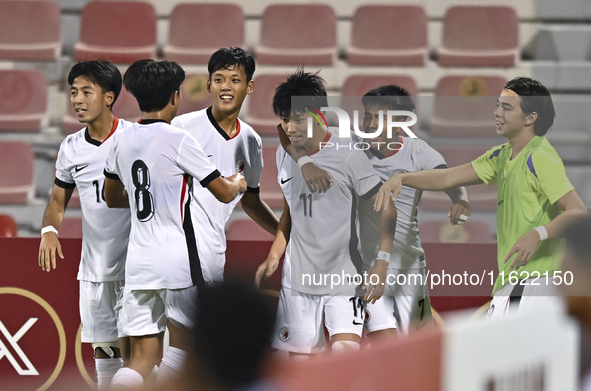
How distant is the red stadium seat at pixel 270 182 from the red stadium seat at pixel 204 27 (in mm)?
2312

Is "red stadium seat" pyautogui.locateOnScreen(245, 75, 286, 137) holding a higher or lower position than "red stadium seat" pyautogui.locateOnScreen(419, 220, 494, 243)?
higher

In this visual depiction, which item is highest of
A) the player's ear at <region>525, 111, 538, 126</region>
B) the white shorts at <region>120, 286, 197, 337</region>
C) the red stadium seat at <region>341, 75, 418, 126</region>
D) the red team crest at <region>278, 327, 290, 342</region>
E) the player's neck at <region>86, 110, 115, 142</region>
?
the red stadium seat at <region>341, 75, 418, 126</region>

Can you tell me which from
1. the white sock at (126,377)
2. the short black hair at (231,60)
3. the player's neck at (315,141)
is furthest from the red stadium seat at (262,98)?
the white sock at (126,377)

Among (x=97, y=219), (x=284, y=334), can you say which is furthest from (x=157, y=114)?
(x=284, y=334)

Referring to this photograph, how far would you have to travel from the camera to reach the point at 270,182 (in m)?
3.95

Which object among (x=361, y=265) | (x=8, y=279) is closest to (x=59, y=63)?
(x=8, y=279)

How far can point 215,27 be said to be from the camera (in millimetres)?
6105

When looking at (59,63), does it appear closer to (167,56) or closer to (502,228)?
(167,56)

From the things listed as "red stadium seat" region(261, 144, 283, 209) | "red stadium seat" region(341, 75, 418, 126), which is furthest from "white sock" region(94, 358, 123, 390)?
"red stadium seat" region(341, 75, 418, 126)

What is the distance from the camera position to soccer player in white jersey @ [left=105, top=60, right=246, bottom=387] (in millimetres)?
3232

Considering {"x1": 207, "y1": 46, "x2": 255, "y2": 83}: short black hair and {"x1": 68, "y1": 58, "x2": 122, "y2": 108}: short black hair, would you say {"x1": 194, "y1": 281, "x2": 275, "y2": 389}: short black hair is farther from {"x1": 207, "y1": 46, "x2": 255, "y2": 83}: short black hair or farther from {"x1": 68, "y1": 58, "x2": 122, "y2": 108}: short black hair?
{"x1": 68, "y1": 58, "x2": 122, "y2": 108}: short black hair

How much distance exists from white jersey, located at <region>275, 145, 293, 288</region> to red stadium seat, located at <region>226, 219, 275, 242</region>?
0.14m

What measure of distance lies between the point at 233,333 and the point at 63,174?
2855 mm

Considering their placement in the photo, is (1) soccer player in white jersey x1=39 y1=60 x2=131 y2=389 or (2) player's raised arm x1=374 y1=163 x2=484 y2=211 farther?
(1) soccer player in white jersey x1=39 y1=60 x2=131 y2=389
